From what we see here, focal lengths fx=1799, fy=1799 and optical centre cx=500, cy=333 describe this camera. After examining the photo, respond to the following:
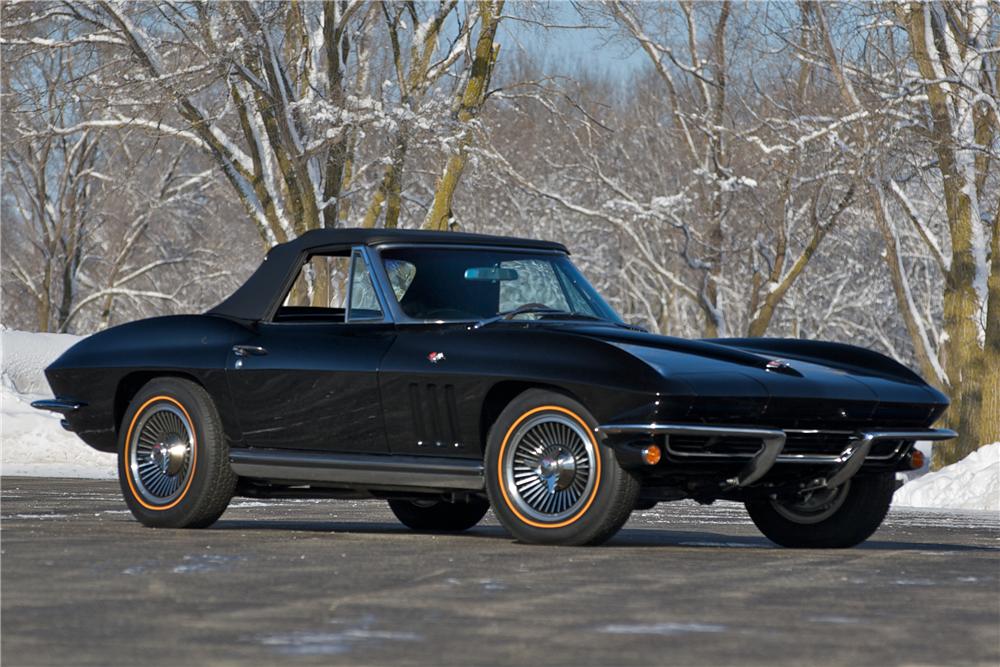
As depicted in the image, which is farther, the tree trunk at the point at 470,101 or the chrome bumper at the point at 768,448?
the tree trunk at the point at 470,101

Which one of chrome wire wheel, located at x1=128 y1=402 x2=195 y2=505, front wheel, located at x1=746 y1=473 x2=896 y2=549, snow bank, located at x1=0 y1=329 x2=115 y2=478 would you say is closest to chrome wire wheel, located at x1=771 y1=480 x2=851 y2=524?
front wheel, located at x1=746 y1=473 x2=896 y2=549

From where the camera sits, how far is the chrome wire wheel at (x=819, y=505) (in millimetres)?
9273

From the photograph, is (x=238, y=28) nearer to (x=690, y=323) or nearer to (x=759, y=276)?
(x=759, y=276)

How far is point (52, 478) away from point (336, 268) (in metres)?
16.7

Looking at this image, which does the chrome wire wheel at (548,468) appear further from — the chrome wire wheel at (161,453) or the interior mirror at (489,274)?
the chrome wire wheel at (161,453)

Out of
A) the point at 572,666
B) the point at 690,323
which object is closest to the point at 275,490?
the point at 572,666

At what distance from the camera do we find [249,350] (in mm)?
9500

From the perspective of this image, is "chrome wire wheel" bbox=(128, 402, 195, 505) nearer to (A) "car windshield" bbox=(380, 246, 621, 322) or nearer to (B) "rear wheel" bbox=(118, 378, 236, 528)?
(B) "rear wheel" bbox=(118, 378, 236, 528)

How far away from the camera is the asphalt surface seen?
16.6 feet

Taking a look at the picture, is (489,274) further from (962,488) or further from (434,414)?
(962,488)

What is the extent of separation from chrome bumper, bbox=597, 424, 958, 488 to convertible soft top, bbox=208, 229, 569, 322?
1911 mm

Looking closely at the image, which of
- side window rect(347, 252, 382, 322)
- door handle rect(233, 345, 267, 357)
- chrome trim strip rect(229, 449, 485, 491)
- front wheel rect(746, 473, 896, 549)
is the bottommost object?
front wheel rect(746, 473, 896, 549)

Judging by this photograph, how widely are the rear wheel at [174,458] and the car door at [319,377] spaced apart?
21 centimetres

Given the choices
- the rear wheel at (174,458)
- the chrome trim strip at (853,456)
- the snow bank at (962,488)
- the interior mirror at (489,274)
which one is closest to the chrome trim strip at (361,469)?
the rear wheel at (174,458)
